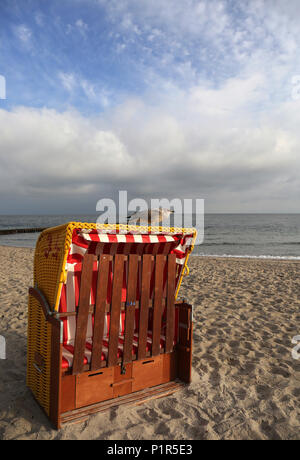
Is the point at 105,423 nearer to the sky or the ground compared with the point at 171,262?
nearer to the ground

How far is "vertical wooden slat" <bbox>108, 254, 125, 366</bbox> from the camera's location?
284cm

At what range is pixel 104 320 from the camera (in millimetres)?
2830

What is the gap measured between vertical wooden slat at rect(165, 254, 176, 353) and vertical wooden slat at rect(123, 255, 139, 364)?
0.42m

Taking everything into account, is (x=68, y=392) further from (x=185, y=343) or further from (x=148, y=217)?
(x=148, y=217)

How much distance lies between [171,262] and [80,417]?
1.65 m

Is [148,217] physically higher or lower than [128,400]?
higher

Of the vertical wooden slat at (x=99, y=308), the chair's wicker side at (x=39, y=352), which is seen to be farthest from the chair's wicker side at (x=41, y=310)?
the vertical wooden slat at (x=99, y=308)

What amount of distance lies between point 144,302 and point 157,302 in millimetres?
169

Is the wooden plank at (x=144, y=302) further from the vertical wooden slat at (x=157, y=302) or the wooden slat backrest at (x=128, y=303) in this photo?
the vertical wooden slat at (x=157, y=302)

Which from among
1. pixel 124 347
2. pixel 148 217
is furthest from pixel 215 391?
pixel 148 217

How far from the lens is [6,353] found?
4176 mm

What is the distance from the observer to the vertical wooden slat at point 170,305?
3.20 m
